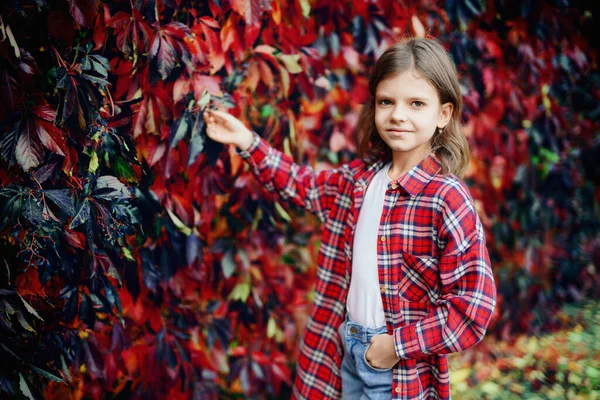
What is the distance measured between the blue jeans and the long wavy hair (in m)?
0.52

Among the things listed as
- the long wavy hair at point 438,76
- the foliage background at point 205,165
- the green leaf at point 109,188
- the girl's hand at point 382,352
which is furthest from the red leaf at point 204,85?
the girl's hand at point 382,352

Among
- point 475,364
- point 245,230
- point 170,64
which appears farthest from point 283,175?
point 475,364

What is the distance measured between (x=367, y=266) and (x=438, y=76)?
22.6 inches

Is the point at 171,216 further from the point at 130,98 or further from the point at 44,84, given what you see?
the point at 44,84

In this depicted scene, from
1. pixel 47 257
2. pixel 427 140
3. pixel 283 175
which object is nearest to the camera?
pixel 47 257

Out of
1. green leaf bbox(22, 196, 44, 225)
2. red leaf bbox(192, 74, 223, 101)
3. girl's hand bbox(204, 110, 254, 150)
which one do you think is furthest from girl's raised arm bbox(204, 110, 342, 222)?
green leaf bbox(22, 196, 44, 225)

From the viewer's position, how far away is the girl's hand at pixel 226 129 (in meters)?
1.64

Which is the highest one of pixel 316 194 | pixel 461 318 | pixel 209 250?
pixel 316 194

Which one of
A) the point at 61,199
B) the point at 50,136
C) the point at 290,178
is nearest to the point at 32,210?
the point at 61,199

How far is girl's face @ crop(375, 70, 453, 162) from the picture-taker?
1.50 metres

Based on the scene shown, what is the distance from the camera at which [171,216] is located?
5.18ft

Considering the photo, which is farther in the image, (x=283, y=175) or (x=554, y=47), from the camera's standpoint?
(x=554, y=47)

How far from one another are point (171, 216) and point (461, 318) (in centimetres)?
85

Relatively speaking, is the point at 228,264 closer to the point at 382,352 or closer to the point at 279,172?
the point at 279,172
